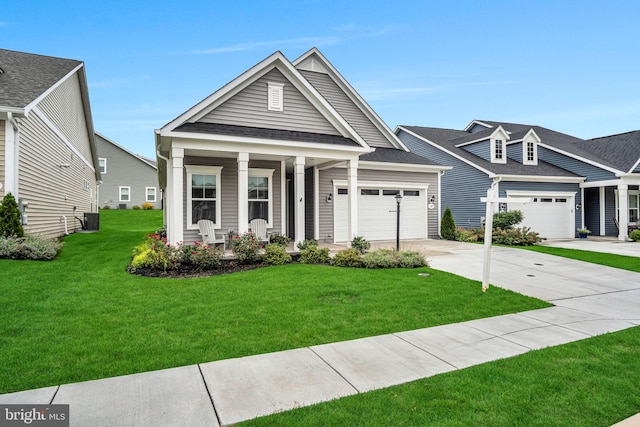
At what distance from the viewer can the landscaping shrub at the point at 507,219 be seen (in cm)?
1622

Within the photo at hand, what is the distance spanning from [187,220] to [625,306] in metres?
11.0

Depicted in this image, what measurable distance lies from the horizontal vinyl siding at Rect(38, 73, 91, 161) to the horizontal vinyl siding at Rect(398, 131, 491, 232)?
15.9 metres

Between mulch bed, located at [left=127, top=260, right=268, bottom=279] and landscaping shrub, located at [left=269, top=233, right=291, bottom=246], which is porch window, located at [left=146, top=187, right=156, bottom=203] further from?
mulch bed, located at [left=127, top=260, right=268, bottom=279]

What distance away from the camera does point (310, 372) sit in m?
3.72

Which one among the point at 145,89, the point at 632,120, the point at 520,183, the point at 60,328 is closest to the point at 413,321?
the point at 60,328

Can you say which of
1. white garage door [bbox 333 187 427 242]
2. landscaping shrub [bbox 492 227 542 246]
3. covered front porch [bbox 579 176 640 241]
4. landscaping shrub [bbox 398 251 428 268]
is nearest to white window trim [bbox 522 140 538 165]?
covered front porch [bbox 579 176 640 241]

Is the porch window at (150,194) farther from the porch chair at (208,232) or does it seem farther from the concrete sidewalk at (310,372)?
the concrete sidewalk at (310,372)

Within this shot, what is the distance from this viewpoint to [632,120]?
2656cm

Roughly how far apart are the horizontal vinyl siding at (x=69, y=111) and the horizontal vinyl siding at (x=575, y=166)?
2412 centimetres

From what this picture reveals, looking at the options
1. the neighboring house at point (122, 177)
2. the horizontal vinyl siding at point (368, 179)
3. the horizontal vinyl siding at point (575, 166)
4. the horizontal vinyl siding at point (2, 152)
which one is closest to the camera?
the horizontal vinyl siding at point (2, 152)

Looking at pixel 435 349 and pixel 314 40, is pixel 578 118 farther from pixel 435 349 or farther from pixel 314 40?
pixel 435 349

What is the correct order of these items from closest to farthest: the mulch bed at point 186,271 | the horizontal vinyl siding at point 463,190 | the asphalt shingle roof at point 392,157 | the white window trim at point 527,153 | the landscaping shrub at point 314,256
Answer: the mulch bed at point 186,271 → the landscaping shrub at point 314,256 → the asphalt shingle roof at point 392,157 → the horizontal vinyl siding at point 463,190 → the white window trim at point 527,153

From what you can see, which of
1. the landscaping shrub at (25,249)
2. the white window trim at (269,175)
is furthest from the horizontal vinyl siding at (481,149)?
the landscaping shrub at (25,249)

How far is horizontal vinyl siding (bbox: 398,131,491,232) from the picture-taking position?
18156 mm
